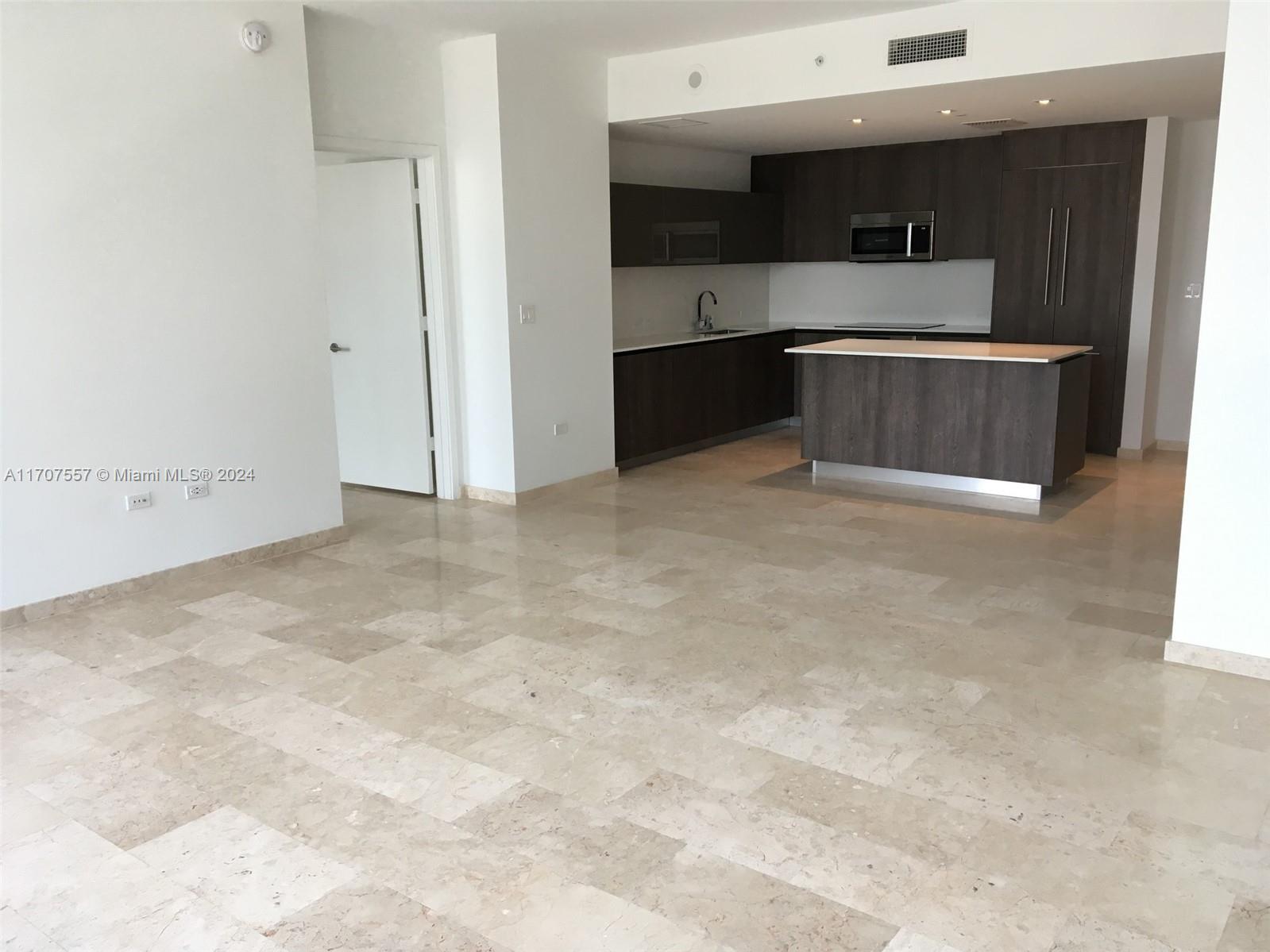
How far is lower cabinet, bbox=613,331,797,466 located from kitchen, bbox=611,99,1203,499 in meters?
0.02

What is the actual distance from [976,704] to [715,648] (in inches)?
39.4

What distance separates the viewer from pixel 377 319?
6.55 m

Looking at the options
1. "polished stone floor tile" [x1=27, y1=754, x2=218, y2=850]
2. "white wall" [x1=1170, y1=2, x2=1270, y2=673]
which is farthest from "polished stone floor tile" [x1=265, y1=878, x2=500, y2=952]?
"white wall" [x1=1170, y1=2, x2=1270, y2=673]

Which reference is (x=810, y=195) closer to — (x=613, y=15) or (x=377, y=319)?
(x=613, y=15)

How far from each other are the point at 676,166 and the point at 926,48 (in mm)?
3231

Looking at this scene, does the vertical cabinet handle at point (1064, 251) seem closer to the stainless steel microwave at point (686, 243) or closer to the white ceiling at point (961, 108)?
the white ceiling at point (961, 108)

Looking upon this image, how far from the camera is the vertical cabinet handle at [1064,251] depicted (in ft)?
24.6

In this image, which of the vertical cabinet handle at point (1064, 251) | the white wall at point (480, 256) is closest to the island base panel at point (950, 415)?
the vertical cabinet handle at point (1064, 251)

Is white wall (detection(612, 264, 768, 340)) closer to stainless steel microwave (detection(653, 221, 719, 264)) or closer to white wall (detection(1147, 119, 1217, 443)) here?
stainless steel microwave (detection(653, 221, 719, 264))

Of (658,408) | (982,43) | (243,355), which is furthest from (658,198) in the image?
(243,355)

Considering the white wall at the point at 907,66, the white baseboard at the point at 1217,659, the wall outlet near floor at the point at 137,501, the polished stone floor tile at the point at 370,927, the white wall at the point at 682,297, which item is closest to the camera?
the polished stone floor tile at the point at 370,927

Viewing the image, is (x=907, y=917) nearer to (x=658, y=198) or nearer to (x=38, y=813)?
(x=38, y=813)

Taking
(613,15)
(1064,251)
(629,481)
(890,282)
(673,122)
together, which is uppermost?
(613,15)

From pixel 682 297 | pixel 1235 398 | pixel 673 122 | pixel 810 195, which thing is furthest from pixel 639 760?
pixel 810 195
